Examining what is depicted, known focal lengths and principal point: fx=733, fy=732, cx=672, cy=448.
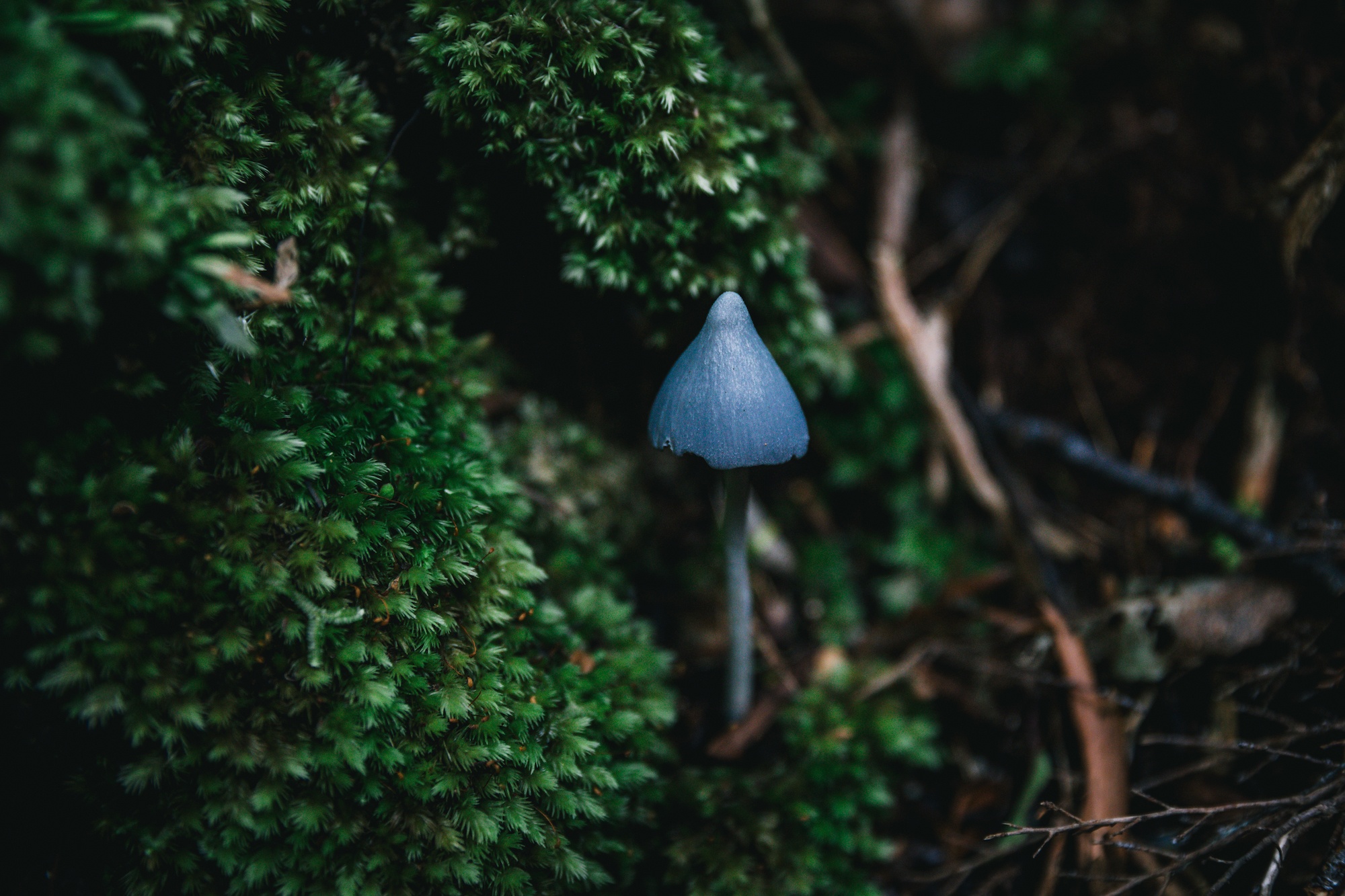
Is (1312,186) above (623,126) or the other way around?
above

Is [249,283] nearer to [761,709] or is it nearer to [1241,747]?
[761,709]

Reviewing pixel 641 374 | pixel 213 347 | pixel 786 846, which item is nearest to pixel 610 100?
pixel 641 374

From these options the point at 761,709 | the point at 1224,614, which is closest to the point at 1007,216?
the point at 1224,614

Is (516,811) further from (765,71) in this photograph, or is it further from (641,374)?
(765,71)

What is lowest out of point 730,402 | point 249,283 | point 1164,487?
point 1164,487

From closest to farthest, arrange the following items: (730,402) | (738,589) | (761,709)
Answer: (730,402)
(738,589)
(761,709)

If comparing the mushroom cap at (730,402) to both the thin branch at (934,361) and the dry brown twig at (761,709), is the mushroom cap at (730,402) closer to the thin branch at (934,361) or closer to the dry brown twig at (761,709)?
the dry brown twig at (761,709)

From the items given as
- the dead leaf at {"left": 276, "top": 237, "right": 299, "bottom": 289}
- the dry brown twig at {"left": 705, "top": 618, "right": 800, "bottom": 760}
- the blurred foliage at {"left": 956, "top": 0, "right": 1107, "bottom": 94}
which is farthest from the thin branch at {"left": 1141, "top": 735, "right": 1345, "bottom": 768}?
the blurred foliage at {"left": 956, "top": 0, "right": 1107, "bottom": 94}
